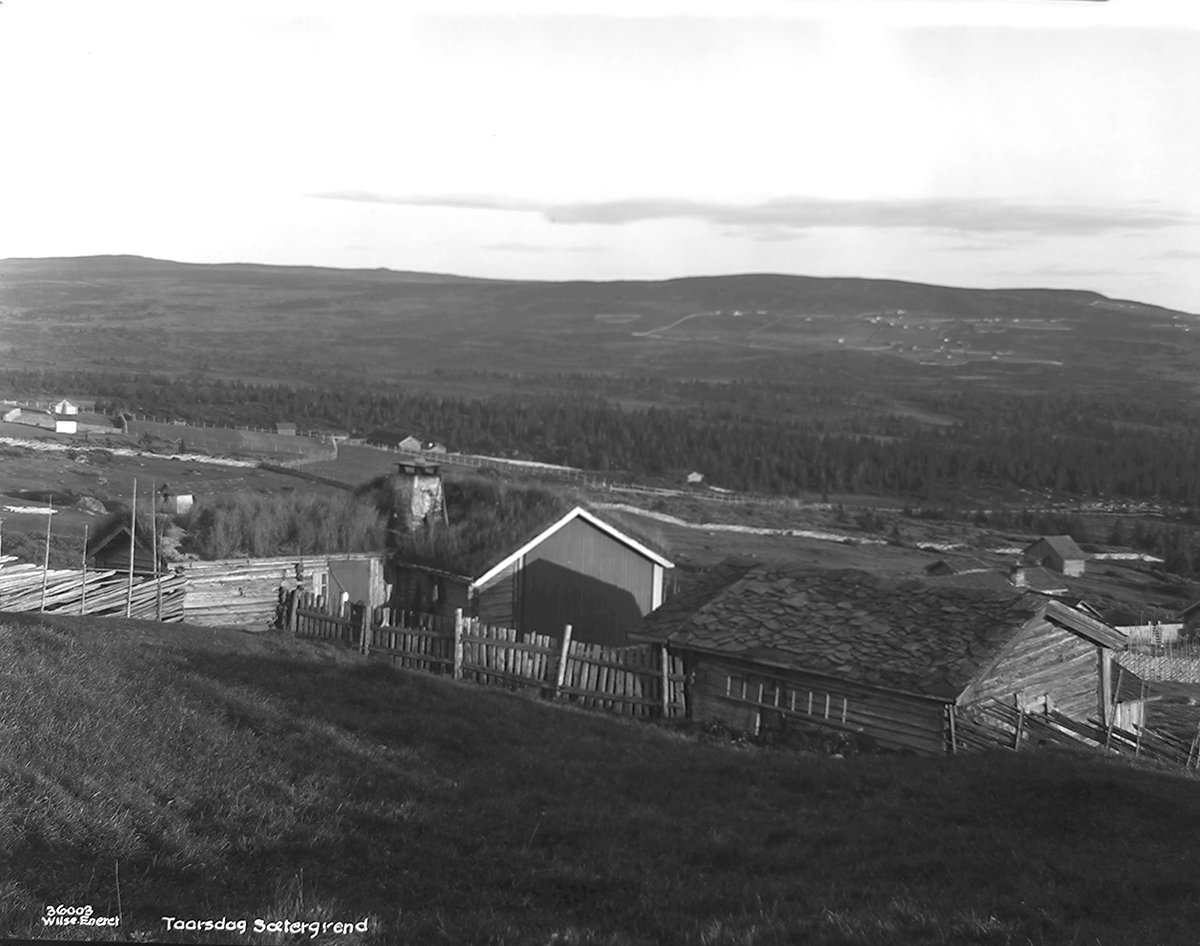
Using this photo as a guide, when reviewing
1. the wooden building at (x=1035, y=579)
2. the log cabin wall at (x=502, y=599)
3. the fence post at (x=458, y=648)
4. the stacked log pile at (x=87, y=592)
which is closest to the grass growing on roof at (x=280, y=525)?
the stacked log pile at (x=87, y=592)

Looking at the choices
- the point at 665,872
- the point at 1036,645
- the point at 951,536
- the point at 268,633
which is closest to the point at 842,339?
the point at 951,536

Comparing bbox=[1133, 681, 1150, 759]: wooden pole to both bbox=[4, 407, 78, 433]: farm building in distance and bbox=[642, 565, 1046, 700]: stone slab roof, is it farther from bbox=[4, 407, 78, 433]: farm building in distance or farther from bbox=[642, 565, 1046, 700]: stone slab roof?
bbox=[4, 407, 78, 433]: farm building in distance

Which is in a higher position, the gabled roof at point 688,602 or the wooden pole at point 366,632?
the gabled roof at point 688,602

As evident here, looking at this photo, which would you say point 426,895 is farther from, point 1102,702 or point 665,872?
point 1102,702

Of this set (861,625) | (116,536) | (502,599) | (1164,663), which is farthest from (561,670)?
(116,536)

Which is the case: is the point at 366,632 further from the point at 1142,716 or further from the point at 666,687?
the point at 1142,716

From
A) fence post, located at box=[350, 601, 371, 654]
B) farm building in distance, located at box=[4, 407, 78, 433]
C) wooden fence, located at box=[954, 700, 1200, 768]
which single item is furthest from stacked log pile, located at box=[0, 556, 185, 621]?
wooden fence, located at box=[954, 700, 1200, 768]

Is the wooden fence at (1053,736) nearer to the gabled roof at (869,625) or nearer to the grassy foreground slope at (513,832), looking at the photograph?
the gabled roof at (869,625)
